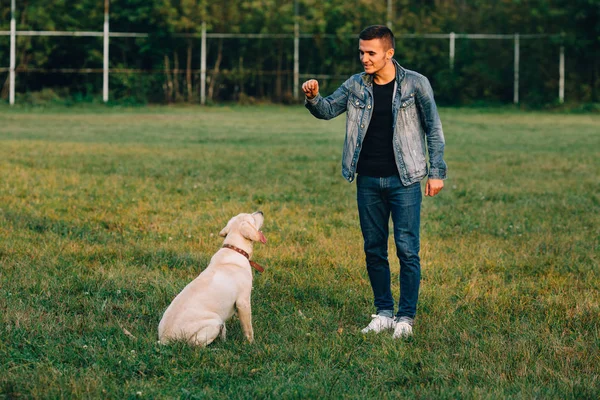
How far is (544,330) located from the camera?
5723mm

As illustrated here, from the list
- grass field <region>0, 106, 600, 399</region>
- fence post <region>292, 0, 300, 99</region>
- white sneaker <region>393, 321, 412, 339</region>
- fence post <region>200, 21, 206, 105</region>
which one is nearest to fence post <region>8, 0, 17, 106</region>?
fence post <region>200, 21, 206, 105</region>

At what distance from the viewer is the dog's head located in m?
5.59

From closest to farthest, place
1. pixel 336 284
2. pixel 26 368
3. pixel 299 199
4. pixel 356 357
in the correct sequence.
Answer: pixel 26 368 → pixel 356 357 → pixel 336 284 → pixel 299 199

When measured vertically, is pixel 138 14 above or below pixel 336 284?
above

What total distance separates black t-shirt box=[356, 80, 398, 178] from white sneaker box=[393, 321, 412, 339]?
1018 mm

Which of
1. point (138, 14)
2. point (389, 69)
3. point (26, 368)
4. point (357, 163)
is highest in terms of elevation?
point (138, 14)

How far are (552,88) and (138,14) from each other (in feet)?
65.6

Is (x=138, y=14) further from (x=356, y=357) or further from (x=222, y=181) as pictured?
(x=356, y=357)

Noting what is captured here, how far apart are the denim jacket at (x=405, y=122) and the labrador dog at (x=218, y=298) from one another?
2.87ft

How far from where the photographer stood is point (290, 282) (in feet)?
23.1

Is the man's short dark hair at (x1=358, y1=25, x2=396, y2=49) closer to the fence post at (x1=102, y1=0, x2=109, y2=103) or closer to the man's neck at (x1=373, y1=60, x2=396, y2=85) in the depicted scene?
the man's neck at (x1=373, y1=60, x2=396, y2=85)

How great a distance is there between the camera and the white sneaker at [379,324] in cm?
570

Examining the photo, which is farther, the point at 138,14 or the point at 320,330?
the point at 138,14

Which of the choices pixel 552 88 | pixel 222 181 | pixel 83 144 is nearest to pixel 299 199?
pixel 222 181
